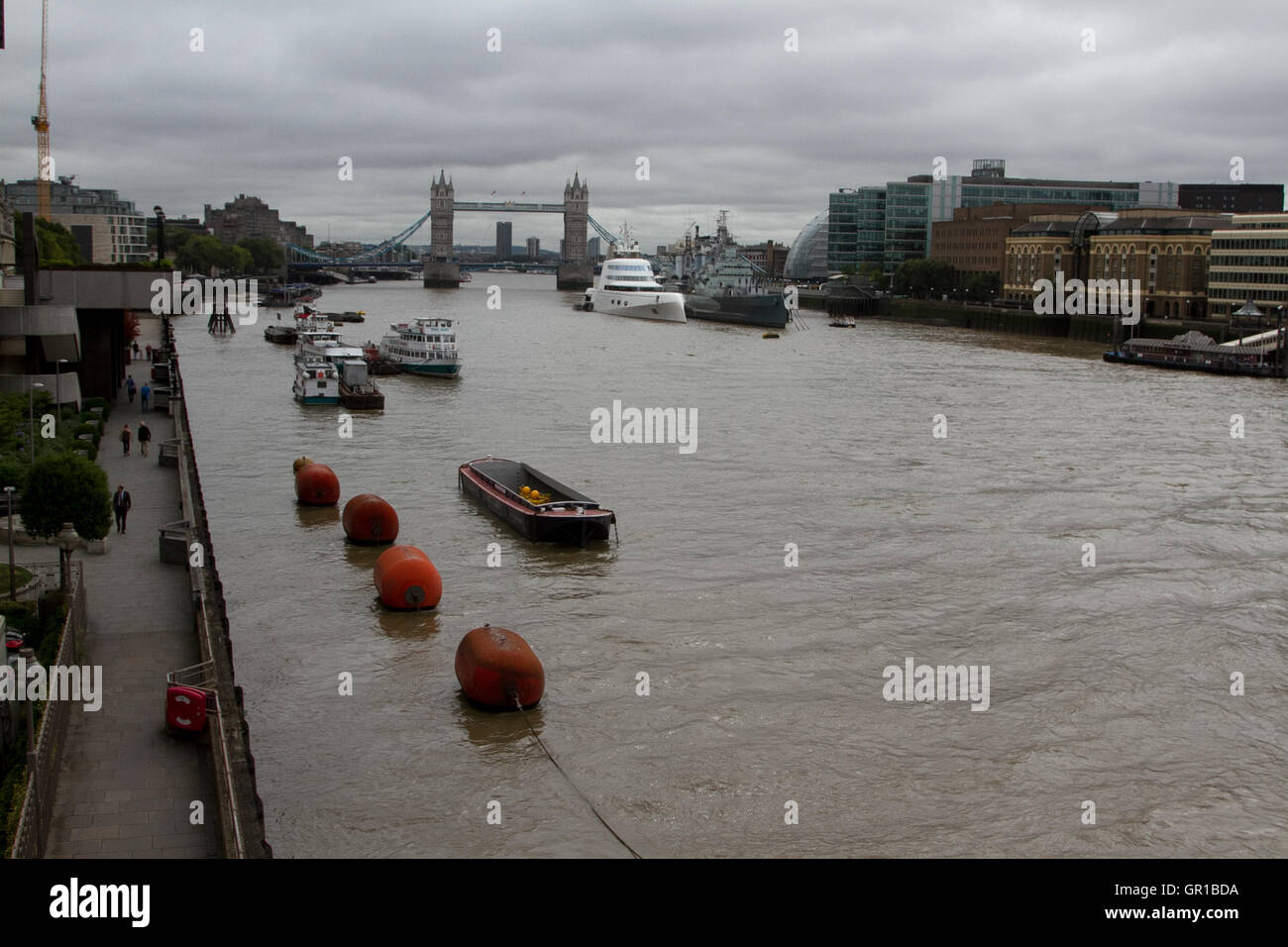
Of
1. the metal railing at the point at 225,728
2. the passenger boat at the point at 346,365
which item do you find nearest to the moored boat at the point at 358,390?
the passenger boat at the point at 346,365

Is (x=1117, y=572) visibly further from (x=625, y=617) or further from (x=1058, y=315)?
(x=1058, y=315)

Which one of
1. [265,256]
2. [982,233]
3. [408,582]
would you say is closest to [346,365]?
[408,582]

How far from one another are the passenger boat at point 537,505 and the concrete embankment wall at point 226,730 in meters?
5.73

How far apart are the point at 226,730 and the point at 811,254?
580 feet

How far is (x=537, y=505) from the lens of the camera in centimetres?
2358

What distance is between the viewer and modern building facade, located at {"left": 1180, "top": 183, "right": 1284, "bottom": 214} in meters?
129

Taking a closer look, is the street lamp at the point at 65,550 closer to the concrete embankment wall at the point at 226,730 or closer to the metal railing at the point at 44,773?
the concrete embankment wall at the point at 226,730

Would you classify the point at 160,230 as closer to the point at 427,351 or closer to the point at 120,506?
the point at 427,351

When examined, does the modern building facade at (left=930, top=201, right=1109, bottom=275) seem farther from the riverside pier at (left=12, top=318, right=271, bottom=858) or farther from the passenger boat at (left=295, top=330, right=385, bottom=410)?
the riverside pier at (left=12, top=318, right=271, bottom=858)

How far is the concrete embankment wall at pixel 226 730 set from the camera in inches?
397

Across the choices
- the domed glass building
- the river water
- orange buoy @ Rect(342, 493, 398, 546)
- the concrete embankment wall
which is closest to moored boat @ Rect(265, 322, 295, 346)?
the river water

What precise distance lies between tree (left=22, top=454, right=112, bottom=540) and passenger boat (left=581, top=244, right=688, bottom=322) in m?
83.9

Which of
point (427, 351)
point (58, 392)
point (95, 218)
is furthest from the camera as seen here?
point (95, 218)

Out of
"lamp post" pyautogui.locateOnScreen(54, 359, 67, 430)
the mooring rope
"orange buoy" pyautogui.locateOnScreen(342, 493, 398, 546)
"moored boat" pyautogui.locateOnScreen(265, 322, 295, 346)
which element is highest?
"moored boat" pyautogui.locateOnScreen(265, 322, 295, 346)
